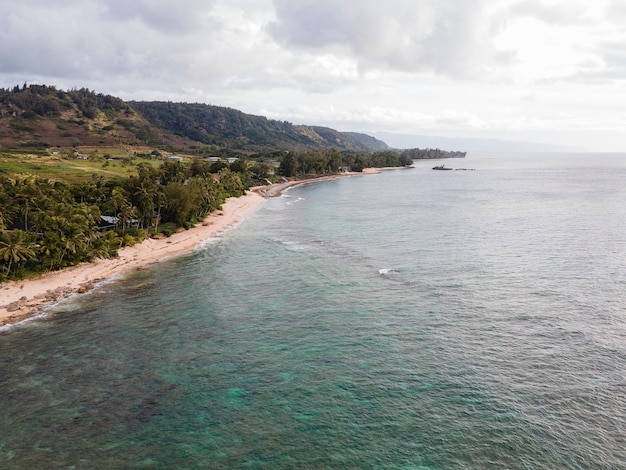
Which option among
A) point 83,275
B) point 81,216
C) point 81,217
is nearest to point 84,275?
point 83,275

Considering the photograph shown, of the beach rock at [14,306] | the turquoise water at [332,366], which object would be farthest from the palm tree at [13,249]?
the turquoise water at [332,366]

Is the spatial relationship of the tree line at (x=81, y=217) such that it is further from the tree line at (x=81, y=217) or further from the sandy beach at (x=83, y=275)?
the sandy beach at (x=83, y=275)

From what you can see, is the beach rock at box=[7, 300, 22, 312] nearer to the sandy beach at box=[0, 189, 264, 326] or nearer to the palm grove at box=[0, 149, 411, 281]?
the sandy beach at box=[0, 189, 264, 326]

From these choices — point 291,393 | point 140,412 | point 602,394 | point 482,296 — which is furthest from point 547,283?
point 140,412

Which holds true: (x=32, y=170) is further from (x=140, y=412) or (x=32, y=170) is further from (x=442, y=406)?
(x=442, y=406)

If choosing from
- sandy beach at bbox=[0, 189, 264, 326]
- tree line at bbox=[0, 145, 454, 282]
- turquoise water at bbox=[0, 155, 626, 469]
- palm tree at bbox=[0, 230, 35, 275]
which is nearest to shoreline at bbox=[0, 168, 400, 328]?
sandy beach at bbox=[0, 189, 264, 326]
